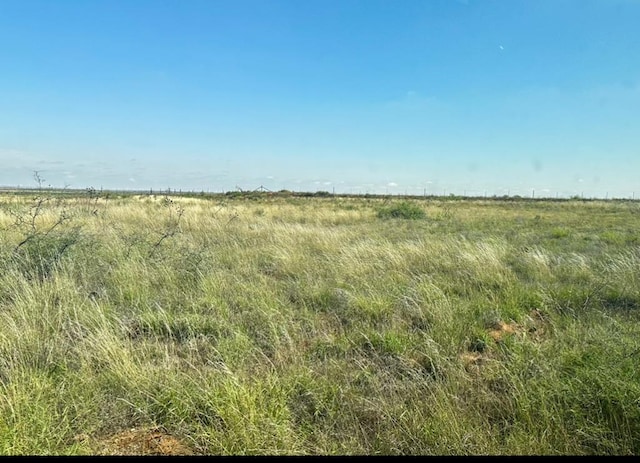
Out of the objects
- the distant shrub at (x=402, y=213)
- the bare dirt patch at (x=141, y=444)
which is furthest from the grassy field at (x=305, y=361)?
the distant shrub at (x=402, y=213)

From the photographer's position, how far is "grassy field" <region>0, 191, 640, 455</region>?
237 cm

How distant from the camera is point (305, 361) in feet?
11.0

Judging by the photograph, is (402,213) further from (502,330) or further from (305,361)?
(305,361)

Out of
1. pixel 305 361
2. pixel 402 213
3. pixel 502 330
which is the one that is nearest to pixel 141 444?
pixel 305 361

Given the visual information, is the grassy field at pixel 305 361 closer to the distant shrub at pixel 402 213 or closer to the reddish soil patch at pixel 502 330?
the reddish soil patch at pixel 502 330

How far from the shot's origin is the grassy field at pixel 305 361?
237cm

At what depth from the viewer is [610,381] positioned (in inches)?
108

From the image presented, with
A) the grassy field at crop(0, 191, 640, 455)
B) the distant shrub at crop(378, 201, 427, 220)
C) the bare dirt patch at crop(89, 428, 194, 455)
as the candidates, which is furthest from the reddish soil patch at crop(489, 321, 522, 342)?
the distant shrub at crop(378, 201, 427, 220)

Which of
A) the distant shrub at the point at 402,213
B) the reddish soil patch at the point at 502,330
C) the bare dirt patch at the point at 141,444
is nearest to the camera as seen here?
the bare dirt patch at the point at 141,444

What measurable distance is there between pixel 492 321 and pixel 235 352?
2983mm

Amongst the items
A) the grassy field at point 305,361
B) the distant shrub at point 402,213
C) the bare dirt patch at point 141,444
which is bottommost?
the bare dirt patch at point 141,444

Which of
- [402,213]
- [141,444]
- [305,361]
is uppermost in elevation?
[402,213]
